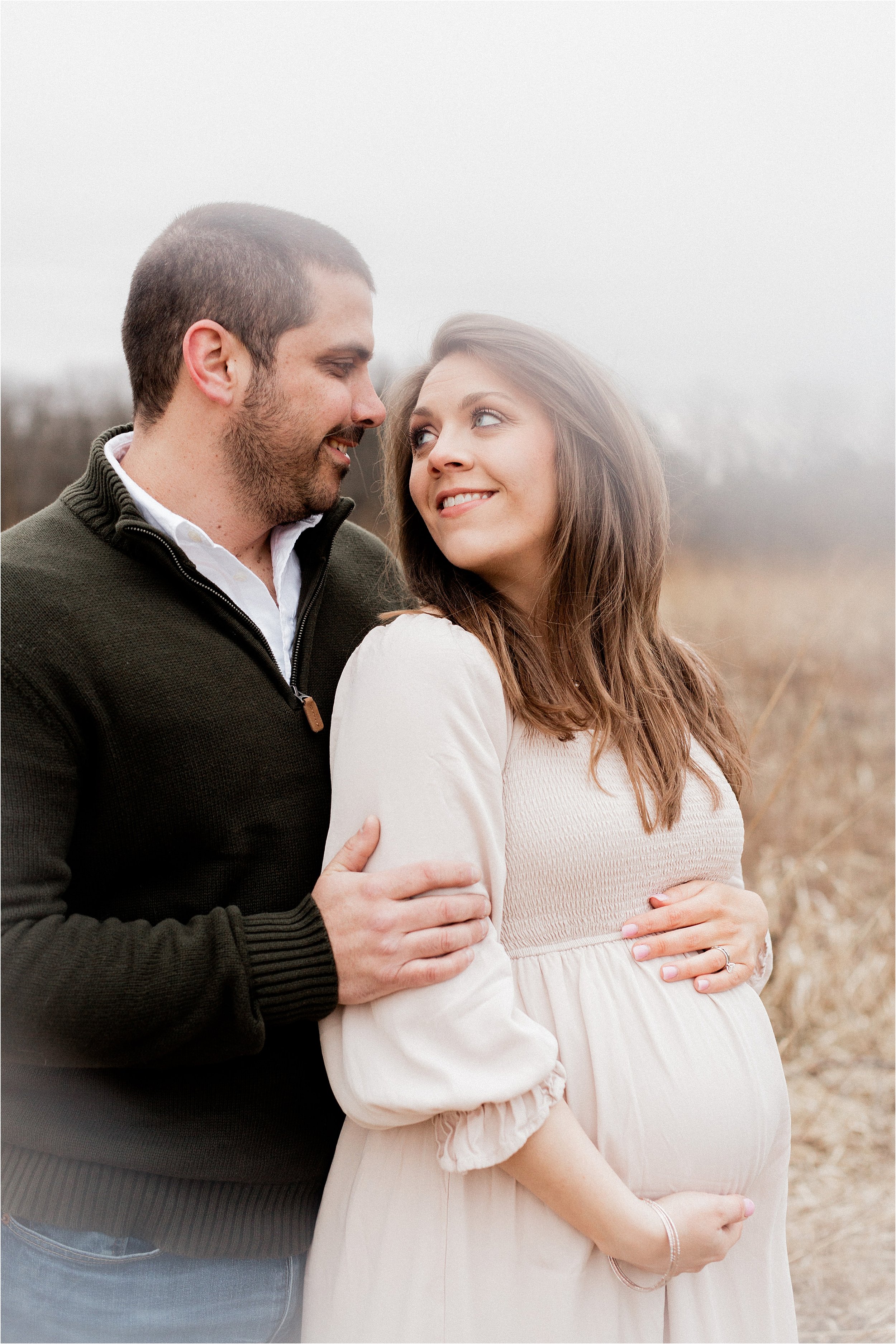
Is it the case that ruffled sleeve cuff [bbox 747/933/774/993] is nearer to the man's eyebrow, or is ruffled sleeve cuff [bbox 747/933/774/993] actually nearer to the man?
the man

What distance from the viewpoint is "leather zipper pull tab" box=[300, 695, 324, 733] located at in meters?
1.39

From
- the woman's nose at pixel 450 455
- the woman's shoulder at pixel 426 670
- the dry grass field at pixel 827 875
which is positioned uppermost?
the woman's nose at pixel 450 455

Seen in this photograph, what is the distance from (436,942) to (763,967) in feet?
2.08

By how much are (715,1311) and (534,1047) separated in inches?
19.2

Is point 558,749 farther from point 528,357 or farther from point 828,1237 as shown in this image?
point 828,1237

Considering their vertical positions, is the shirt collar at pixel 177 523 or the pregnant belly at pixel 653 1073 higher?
the shirt collar at pixel 177 523

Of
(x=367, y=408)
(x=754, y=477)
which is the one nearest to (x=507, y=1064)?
(x=367, y=408)

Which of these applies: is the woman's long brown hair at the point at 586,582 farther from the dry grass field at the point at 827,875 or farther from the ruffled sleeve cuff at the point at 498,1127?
the dry grass field at the point at 827,875

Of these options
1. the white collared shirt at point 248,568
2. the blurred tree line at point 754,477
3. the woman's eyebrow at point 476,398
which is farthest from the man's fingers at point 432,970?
the blurred tree line at point 754,477

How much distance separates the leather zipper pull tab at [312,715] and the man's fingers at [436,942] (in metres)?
0.37

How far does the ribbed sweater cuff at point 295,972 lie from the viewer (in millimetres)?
1178

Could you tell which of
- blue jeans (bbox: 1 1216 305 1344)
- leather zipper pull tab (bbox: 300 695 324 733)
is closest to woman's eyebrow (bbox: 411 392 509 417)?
leather zipper pull tab (bbox: 300 695 324 733)

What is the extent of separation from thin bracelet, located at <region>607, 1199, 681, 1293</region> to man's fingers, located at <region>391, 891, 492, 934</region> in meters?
0.39

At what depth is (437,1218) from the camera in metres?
1.18
